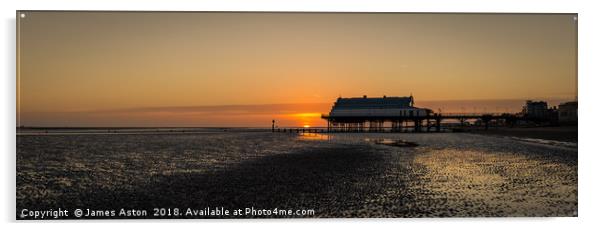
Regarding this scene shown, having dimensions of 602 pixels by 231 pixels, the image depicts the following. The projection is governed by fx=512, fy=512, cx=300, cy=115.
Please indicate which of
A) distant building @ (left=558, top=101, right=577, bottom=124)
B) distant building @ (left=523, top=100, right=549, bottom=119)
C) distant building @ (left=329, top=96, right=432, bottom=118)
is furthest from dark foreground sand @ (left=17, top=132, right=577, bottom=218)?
distant building @ (left=329, top=96, right=432, bottom=118)

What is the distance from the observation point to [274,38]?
276 inches

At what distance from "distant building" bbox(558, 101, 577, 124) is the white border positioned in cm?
18

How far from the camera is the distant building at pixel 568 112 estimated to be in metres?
6.67

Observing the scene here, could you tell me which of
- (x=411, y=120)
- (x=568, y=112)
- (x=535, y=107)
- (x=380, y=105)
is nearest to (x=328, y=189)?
(x=568, y=112)

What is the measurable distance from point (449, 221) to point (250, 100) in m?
3.85

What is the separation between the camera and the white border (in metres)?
6.22

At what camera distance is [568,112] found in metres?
7.02

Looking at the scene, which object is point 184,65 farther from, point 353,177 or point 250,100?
point 353,177

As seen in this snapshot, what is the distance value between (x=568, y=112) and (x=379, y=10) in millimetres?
2995

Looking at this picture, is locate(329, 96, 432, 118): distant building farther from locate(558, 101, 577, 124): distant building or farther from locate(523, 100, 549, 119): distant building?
locate(558, 101, 577, 124): distant building

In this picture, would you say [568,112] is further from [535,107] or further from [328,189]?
[328,189]

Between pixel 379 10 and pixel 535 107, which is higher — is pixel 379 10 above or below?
above

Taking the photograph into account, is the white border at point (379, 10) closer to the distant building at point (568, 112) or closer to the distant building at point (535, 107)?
the distant building at point (568, 112)
